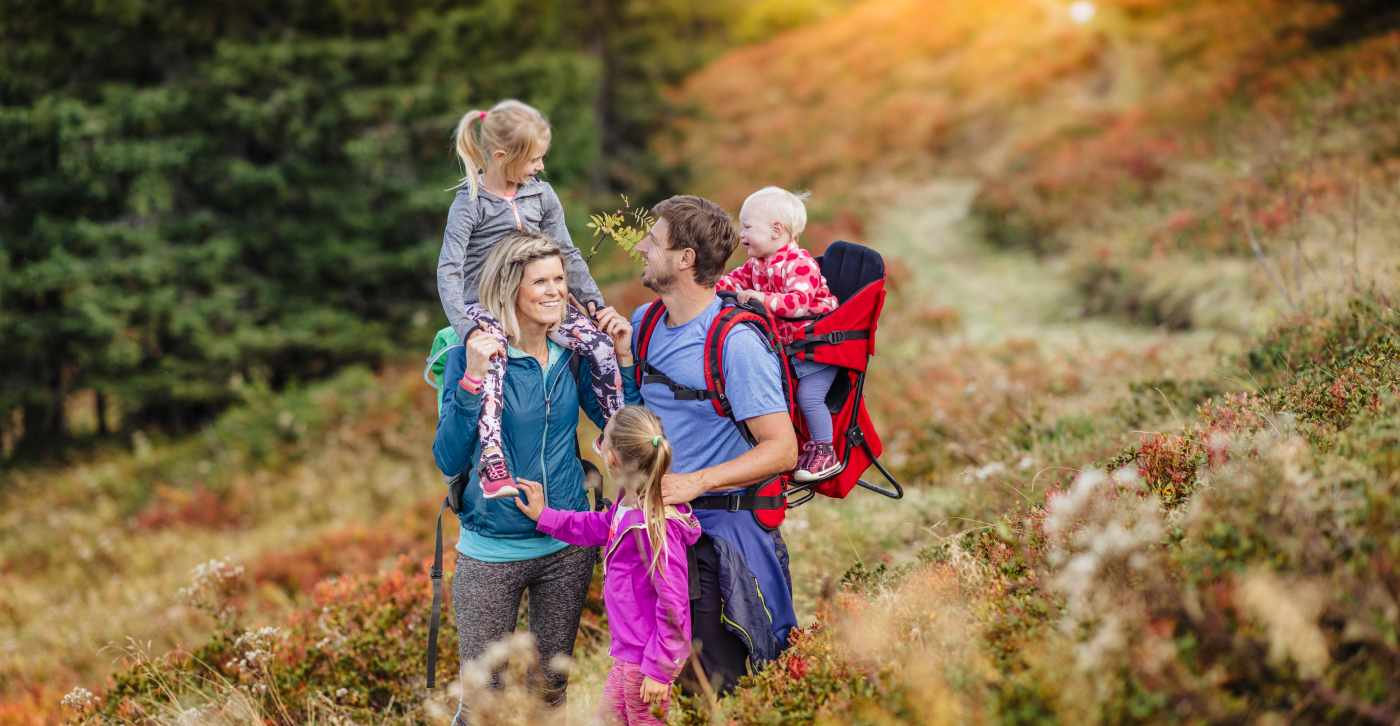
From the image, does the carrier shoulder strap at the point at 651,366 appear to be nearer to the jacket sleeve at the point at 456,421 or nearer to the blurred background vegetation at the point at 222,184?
the jacket sleeve at the point at 456,421

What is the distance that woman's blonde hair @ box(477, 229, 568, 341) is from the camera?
303cm

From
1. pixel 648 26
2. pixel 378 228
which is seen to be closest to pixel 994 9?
pixel 648 26

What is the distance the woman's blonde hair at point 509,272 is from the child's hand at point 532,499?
57 centimetres

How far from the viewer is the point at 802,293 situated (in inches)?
134

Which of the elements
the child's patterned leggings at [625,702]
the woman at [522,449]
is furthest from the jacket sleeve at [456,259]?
the child's patterned leggings at [625,702]

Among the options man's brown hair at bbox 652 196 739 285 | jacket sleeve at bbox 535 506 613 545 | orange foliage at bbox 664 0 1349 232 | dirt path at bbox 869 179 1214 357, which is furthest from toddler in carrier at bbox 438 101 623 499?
orange foliage at bbox 664 0 1349 232

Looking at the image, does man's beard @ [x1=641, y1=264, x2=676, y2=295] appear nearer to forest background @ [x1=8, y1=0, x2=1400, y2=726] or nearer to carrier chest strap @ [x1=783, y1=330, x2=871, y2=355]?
carrier chest strap @ [x1=783, y1=330, x2=871, y2=355]

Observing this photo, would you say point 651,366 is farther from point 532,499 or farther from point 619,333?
point 532,499

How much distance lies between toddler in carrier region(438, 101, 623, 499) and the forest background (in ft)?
3.88

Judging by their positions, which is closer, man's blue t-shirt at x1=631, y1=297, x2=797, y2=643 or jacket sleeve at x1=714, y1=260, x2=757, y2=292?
man's blue t-shirt at x1=631, y1=297, x2=797, y2=643

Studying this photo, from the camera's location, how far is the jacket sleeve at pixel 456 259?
311 centimetres

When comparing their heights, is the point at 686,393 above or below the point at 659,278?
below

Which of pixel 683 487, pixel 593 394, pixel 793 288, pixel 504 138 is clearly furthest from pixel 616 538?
pixel 504 138

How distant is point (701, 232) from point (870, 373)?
264 inches
